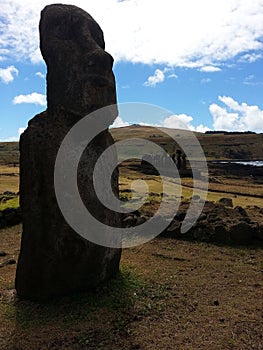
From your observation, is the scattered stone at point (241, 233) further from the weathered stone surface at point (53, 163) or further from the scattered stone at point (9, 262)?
the scattered stone at point (9, 262)

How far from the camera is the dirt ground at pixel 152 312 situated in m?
9.43

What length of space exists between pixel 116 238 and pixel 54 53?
18.7ft

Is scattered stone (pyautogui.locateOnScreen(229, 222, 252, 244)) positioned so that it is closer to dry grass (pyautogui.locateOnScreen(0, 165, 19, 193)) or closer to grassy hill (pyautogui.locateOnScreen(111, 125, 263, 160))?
dry grass (pyautogui.locateOnScreen(0, 165, 19, 193))

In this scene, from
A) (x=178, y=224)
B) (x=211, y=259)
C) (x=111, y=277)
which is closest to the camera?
(x=111, y=277)

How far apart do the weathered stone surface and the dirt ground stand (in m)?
0.68

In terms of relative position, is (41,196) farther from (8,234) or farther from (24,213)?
(8,234)

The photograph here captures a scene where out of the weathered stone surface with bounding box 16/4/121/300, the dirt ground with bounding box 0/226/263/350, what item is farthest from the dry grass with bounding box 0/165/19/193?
the weathered stone surface with bounding box 16/4/121/300

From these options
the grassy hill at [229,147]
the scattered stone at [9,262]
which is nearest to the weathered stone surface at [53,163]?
the scattered stone at [9,262]

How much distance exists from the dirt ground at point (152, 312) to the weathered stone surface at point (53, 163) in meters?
0.68

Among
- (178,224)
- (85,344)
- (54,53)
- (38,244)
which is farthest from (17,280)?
(178,224)

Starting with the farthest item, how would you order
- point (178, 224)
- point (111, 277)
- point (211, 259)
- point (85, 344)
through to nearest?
1. point (178, 224)
2. point (211, 259)
3. point (111, 277)
4. point (85, 344)

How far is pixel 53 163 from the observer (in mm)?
11133

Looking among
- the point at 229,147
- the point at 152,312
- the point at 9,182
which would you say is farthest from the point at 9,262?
the point at 229,147

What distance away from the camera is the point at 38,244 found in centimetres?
1127
